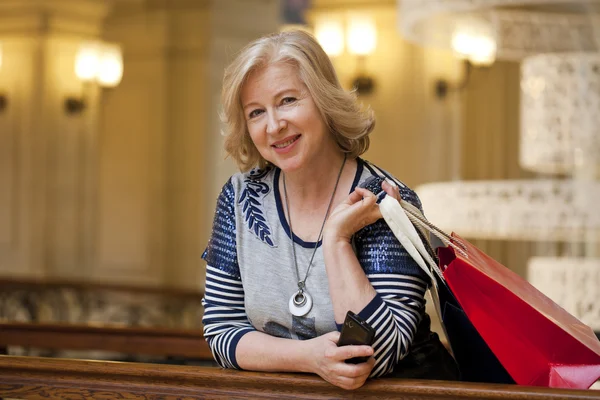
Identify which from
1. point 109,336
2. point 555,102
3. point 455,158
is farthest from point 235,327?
point 455,158

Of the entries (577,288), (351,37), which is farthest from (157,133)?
(577,288)

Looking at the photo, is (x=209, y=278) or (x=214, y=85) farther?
(x=214, y=85)

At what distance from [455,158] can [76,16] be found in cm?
427

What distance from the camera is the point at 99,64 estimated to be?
363 inches

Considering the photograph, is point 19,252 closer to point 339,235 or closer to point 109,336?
point 109,336

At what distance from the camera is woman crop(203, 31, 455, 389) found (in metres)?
2.23

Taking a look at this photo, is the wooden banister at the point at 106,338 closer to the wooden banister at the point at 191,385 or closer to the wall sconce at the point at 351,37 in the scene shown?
the wooden banister at the point at 191,385

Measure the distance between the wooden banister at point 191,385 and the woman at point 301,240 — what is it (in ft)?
0.21

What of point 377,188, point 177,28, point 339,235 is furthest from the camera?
point 177,28

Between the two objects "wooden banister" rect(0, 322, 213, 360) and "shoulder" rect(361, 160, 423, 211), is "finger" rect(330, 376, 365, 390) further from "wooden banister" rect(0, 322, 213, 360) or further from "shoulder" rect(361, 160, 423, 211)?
"wooden banister" rect(0, 322, 213, 360)

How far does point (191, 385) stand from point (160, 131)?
7997 mm

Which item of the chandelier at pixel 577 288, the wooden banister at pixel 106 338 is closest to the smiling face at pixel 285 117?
the wooden banister at pixel 106 338

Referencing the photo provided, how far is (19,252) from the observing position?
30.8 ft

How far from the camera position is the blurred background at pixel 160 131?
841 centimetres
